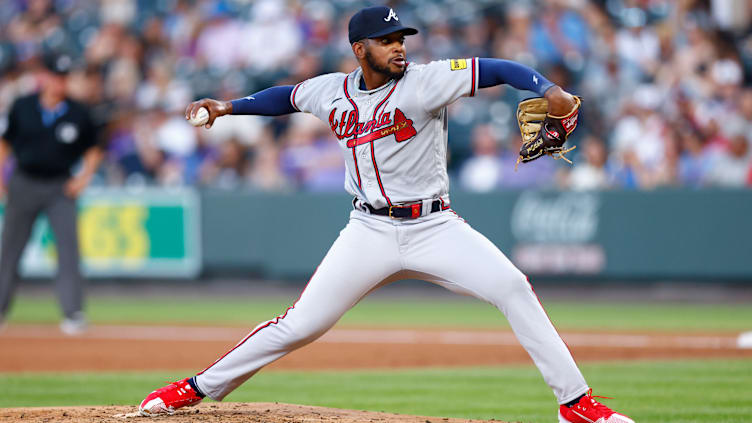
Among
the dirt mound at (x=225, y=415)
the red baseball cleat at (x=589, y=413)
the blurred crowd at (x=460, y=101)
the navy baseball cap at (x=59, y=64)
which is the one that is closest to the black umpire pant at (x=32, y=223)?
the blurred crowd at (x=460, y=101)

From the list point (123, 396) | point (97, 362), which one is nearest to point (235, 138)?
point (97, 362)

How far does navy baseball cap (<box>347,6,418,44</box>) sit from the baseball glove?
27.1 inches

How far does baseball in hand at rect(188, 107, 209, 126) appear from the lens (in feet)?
17.1

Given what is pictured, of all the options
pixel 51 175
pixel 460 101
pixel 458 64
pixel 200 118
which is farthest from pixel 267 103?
pixel 460 101

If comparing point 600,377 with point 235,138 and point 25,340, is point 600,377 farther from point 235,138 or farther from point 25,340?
point 235,138

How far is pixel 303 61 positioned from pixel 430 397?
995cm

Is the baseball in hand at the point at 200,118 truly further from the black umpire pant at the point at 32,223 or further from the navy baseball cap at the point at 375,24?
the black umpire pant at the point at 32,223

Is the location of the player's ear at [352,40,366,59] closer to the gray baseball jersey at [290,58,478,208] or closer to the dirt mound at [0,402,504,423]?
the gray baseball jersey at [290,58,478,208]

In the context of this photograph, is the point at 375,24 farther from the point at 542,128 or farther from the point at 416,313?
the point at 416,313

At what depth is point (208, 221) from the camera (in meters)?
15.2

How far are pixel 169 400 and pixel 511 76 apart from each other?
7.70 ft

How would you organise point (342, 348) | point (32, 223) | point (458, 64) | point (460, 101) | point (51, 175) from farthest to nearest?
point (460, 101)
point (32, 223)
point (51, 175)
point (342, 348)
point (458, 64)

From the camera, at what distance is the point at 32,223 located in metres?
10.9

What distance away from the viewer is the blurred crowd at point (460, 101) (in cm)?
1351
